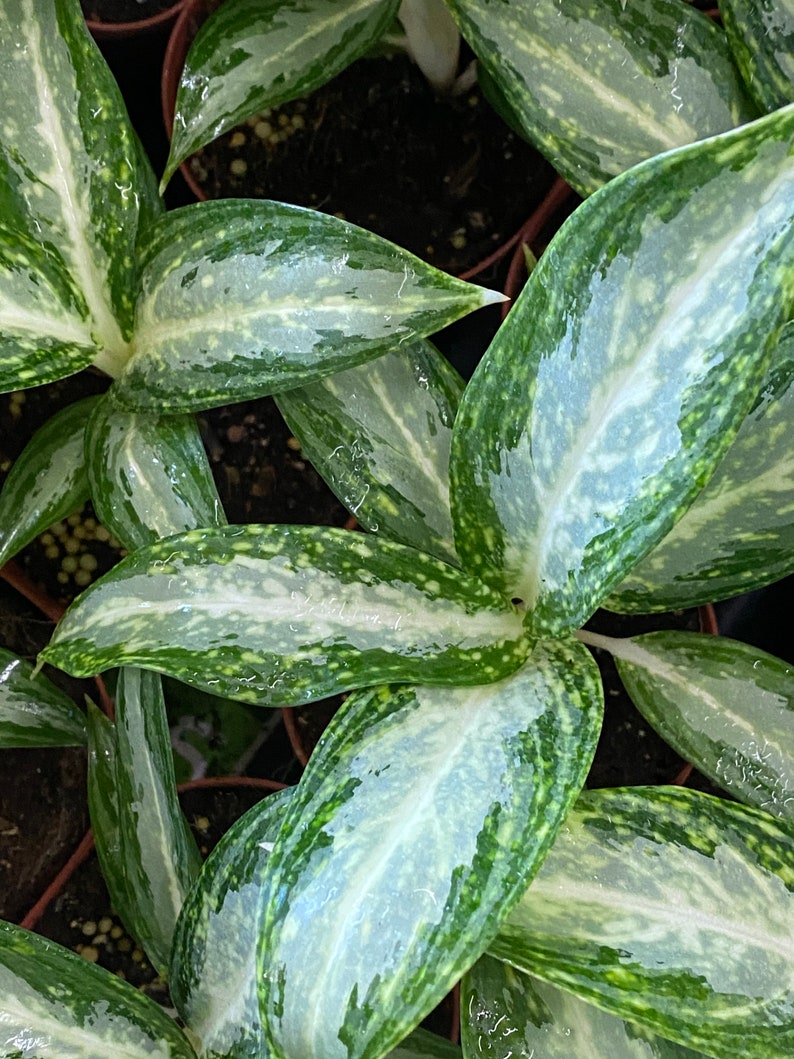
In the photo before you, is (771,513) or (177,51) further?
(177,51)

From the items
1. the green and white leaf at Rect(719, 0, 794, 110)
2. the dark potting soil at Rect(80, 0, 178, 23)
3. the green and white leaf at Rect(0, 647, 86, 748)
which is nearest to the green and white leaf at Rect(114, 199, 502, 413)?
the green and white leaf at Rect(719, 0, 794, 110)

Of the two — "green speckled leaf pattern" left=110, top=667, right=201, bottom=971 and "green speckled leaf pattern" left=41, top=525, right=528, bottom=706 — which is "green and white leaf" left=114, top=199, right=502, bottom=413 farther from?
"green speckled leaf pattern" left=110, top=667, right=201, bottom=971

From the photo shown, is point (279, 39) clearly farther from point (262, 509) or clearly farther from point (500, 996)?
point (500, 996)

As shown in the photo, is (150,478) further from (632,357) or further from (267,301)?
(632,357)

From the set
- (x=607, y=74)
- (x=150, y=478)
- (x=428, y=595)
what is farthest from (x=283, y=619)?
(x=607, y=74)

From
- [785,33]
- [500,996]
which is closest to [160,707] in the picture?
[500,996]

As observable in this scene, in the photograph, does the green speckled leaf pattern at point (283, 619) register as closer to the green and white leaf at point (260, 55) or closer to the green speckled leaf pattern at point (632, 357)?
the green speckled leaf pattern at point (632, 357)

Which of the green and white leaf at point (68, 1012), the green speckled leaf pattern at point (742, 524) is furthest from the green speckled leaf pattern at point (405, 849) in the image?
the green and white leaf at point (68, 1012)
